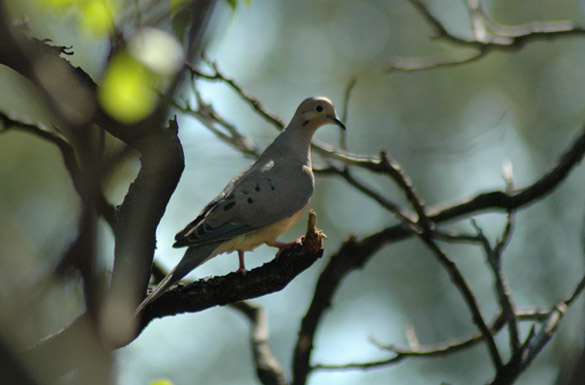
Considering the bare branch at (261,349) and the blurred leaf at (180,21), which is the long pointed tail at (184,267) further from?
the bare branch at (261,349)

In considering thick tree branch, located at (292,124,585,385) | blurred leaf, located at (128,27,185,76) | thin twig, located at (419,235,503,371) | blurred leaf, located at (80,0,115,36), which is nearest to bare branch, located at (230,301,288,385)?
thick tree branch, located at (292,124,585,385)

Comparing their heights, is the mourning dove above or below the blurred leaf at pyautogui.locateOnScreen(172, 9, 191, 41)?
above

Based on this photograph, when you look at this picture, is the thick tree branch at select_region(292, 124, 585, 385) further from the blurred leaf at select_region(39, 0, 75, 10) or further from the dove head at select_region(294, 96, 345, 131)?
the blurred leaf at select_region(39, 0, 75, 10)

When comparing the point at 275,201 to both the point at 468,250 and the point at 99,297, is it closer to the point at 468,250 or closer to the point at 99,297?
the point at 99,297

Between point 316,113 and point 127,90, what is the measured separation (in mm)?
3088

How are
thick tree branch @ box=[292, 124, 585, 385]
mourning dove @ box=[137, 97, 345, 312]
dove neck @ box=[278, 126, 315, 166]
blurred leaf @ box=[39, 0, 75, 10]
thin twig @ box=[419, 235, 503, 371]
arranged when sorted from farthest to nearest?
1. dove neck @ box=[278, 126, 315, 166]
2. thick tree branch @ box=[292, 124, 585, 385]
3. thin twig @ box=[419, 235, 503, 371]
4. mourning dove @ box=[137, 97, 345, 312]
5. blurred leaf @ box=[39, 0, 75, 10]

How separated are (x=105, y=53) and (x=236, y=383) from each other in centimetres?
1081

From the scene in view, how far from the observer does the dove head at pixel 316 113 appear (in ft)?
18.8

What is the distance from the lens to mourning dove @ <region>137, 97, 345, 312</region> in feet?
14.4

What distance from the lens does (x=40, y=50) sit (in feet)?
9.22

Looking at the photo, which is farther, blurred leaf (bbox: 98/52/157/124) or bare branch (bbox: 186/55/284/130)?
bare branch (bbox: 186/55/284/130)

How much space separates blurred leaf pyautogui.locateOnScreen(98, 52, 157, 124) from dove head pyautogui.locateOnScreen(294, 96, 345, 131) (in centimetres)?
296

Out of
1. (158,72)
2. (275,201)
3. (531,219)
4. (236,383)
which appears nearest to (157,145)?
(158,72)

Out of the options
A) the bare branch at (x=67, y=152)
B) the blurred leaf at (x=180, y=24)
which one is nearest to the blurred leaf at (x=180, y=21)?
the blurred leaf at (x=180, y=24)
